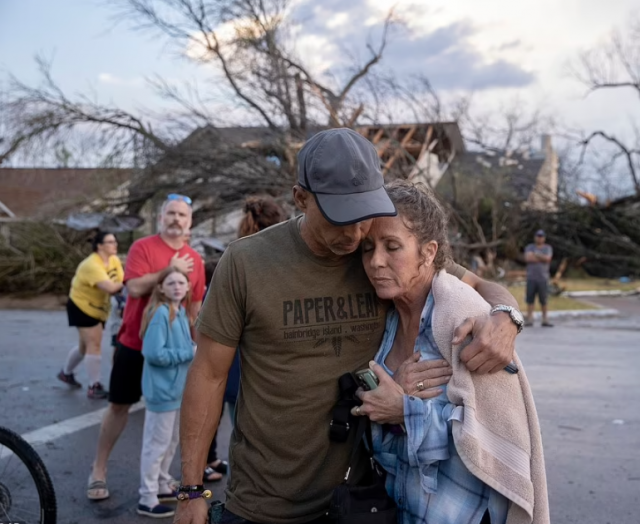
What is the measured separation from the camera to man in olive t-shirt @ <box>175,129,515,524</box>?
2318mm

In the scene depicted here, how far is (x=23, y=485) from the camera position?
3.82m

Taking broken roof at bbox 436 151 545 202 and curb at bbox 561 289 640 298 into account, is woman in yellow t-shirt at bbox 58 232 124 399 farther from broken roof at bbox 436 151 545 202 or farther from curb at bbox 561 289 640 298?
curb at bbox 561 289 640 298

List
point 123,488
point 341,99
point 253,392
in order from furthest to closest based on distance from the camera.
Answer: point 341,99, point 123,488, point 253,392

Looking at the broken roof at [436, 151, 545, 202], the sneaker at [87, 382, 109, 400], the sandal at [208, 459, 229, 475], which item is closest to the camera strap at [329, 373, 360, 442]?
the sandal at [208, 459, 229, 475]

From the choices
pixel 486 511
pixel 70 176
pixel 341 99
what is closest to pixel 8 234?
pixel 70 176

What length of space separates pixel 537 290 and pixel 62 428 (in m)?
10.6

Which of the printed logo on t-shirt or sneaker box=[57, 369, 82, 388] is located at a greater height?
the printed logo on t-shirt

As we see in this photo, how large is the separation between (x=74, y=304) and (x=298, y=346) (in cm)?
618

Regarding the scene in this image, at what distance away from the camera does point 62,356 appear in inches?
420

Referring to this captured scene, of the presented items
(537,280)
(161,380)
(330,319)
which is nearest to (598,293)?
(537,280)

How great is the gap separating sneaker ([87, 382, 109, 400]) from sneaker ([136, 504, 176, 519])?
125 inches

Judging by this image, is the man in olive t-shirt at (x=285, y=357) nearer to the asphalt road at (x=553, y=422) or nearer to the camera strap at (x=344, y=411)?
the camera strap at (x=344, y=411)

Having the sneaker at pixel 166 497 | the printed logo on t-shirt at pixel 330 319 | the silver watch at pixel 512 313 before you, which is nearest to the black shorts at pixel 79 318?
the sneaker at pixel 166 497

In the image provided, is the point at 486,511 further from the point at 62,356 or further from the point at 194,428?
the point at 62,356
